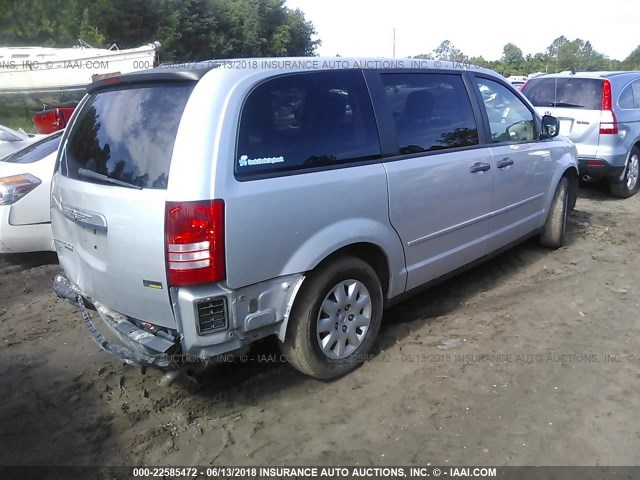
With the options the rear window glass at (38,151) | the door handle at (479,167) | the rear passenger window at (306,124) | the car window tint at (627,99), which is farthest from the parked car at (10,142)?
the car window tint at (627,99)

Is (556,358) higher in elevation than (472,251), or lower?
lower

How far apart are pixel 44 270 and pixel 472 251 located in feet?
13.5

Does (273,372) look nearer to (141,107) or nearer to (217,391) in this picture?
(217,391)

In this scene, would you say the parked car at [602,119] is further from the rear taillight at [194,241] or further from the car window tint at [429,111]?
the rear taillight at [194,241]

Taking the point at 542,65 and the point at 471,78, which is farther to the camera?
the point at 542,65

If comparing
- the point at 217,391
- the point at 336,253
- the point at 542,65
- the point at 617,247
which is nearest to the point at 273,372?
the point at 217,391

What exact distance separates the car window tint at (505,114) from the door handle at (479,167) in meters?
0.32

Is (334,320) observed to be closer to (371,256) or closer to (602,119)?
(371,256)

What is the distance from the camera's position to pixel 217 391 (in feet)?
10.6

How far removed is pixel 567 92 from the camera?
792 centimetres

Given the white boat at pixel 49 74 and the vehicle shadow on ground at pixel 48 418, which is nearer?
the vehicle shadow on ground at pixel 48 418

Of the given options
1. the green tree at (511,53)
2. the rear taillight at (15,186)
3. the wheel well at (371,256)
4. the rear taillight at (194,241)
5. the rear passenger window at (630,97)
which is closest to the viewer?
the rear taillight at (194,241)

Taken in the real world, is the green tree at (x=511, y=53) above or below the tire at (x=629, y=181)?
above

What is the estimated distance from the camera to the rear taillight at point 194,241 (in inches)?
98.0
